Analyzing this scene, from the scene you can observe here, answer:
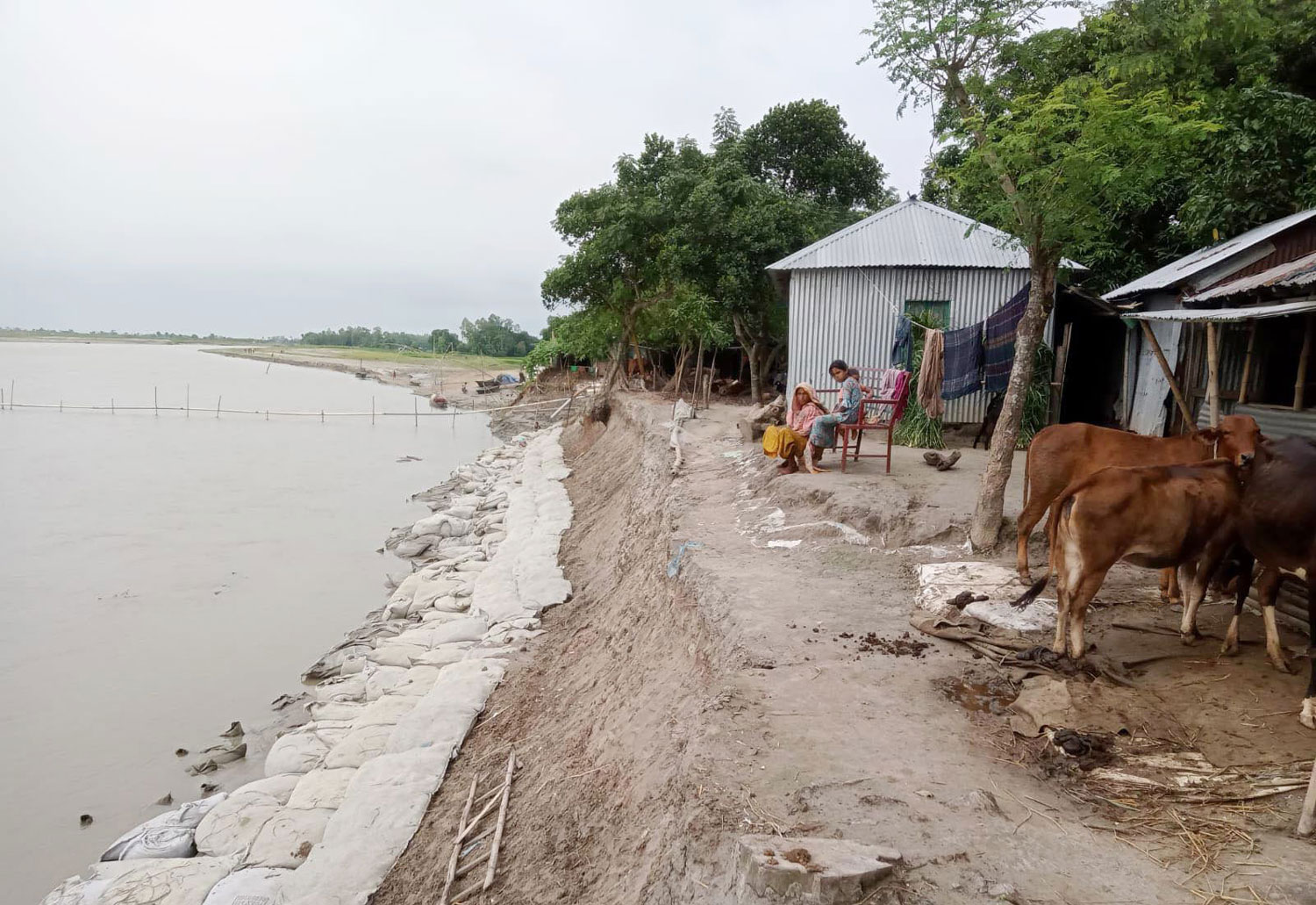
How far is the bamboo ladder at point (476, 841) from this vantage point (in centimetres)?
416

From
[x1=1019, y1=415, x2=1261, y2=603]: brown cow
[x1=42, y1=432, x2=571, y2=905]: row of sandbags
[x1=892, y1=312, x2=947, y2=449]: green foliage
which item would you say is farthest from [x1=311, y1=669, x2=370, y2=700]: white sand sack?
[x1=892, y1=312, x2=947, y2=449]: green foliage

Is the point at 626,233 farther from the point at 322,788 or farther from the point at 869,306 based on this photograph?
the point at 322,788

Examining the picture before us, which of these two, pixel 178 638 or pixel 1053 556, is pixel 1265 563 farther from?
pixel 178 638

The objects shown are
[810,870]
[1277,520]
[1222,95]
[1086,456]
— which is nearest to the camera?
[810,870]

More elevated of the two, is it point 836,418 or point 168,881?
point 836,418

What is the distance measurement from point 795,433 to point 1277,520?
5541mm

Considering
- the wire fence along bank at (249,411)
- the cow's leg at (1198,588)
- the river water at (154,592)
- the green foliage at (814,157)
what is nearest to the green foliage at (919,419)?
the cow's leg at (1198,588)

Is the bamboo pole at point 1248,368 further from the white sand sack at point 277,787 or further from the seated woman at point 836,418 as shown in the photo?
the white sand sack at point 277,787

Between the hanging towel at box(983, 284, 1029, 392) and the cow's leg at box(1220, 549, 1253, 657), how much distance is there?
634 centimetres

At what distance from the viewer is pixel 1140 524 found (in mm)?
4445

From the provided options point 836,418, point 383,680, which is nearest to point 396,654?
point 383,680

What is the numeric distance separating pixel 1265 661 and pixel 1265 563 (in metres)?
0.58

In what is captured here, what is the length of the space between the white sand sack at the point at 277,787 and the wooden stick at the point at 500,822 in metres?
2.02

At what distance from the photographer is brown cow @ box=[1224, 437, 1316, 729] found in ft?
13.5
